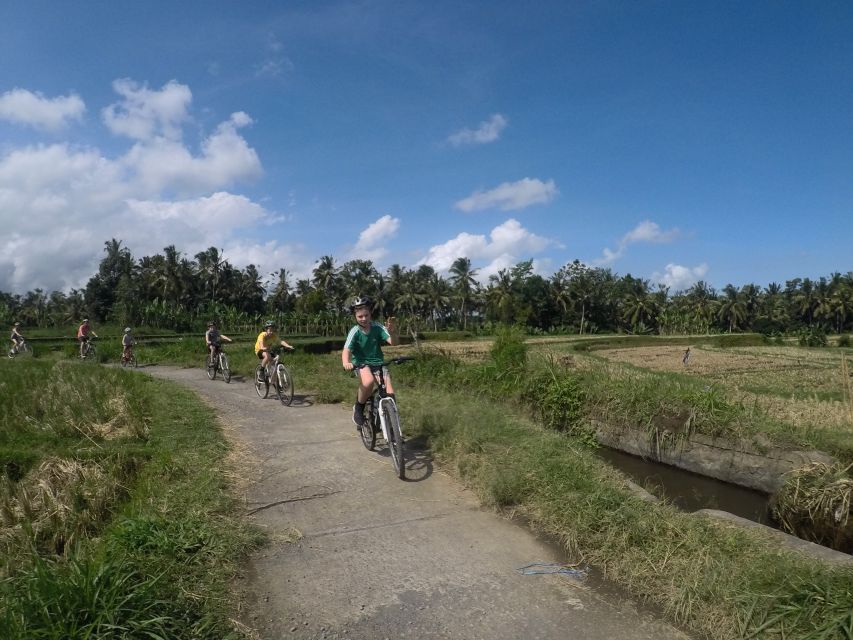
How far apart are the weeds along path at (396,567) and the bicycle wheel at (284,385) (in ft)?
11.8

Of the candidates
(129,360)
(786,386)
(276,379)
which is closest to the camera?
(276,379)

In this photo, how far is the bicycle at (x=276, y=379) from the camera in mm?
9711

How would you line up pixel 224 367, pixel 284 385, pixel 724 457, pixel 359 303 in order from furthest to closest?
pixel 224 367 → pixel 284 385 → pixel 724 457 → pixel 359 303

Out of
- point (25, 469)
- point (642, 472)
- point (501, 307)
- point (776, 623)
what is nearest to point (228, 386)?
point (25, 469)

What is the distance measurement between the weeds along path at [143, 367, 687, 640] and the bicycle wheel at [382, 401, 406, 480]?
0.43 feet

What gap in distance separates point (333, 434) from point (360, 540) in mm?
3240

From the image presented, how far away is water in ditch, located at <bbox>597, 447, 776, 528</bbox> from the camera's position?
300 inches

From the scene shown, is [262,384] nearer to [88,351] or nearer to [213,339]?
[213,339]

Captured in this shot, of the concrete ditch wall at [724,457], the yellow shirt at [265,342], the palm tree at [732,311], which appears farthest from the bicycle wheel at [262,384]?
the palm tree at [732,311]

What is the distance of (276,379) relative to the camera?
1002 centimetres

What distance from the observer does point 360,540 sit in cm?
416

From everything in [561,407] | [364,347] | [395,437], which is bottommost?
[561,407]

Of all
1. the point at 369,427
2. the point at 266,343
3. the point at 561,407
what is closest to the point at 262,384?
the point at 266,343

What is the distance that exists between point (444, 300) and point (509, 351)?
63075 millimetres
